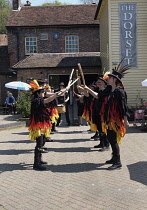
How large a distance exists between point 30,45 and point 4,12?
88.8 ft

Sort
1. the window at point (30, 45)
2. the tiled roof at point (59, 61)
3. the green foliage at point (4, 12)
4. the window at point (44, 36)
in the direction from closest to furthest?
the tiled roof at point (59, 61)
the window at point (44, 36)
the window at point (30, 45)
the green foliage at point (4, 12)

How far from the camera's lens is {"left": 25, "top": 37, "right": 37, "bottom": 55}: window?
82.9 ft

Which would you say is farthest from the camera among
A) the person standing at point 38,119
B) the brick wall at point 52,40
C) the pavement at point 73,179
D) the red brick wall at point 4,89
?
the red brick wall at point 4,89

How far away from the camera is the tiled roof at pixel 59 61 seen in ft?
67.4

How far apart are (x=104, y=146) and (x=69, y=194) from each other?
3.46 meters

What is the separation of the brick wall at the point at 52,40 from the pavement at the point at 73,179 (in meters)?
17.0

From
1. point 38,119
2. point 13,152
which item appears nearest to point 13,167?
point 38,119

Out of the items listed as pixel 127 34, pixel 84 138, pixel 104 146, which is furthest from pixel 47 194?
pixel 127 34

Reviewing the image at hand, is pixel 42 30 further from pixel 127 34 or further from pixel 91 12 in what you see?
pixel 127 34

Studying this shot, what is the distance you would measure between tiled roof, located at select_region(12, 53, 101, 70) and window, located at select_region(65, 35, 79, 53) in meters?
2.67

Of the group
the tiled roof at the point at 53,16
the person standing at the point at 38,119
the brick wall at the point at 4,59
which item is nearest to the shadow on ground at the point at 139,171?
the person standing at the point at 38,119

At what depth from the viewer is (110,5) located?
15.2 meters

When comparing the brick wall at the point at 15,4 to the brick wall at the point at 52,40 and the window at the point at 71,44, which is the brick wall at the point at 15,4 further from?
the window at the point at 71,44

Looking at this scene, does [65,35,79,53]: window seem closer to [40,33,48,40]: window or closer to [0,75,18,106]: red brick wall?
[40,33,48,40]: window
